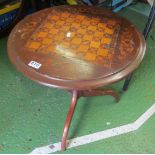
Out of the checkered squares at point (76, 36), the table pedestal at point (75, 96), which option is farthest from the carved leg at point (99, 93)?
the checkered squares at point (76, 36)

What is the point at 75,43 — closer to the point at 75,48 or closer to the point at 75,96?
the point at 75,48

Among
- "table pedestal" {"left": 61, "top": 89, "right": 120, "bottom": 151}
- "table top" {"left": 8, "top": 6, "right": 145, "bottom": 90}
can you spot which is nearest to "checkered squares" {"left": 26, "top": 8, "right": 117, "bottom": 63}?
"table top" {"left": 8, "top": 6, "right": 145, "bottom": 90}

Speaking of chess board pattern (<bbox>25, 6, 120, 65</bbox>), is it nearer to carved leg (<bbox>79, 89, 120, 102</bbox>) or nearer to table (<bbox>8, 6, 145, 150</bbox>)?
table (<bbox>8, 6, 145, 150</bbox>)

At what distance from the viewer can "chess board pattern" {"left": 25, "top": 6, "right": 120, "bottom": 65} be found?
997 mm

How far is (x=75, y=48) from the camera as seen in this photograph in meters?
1.01

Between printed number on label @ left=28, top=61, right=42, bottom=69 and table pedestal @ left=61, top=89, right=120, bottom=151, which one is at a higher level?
printed number on label @ left=28, top=61, right=42, bottom=69

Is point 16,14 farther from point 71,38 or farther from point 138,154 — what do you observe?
point 138,154

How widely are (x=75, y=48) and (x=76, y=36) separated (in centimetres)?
8

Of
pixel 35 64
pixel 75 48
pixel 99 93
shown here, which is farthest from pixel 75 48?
pixel 99 93

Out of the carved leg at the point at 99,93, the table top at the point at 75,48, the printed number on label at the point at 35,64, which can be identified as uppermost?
the table top at the point at 75,48

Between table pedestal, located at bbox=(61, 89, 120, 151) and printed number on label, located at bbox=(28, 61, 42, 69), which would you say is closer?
printed number on label, located at bbox=(28, 61, 42, 69)

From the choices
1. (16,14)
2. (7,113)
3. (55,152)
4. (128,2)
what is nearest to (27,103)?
(7,113)

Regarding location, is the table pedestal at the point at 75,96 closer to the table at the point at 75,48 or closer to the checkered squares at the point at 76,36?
the table at the point at 75,48

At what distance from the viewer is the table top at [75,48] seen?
0.93 m
